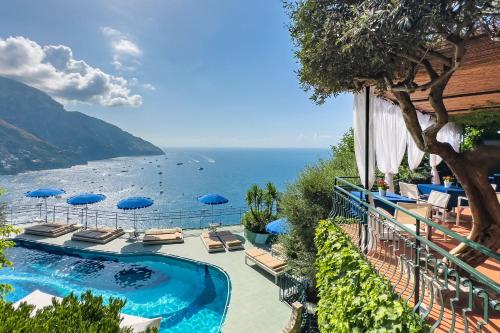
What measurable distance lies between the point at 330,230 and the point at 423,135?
8.07 ft

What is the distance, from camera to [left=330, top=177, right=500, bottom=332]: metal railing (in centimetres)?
248

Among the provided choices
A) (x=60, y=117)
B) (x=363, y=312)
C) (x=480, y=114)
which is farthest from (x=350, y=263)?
(x=60, y=117)

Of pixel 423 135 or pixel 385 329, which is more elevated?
pixel 423 135

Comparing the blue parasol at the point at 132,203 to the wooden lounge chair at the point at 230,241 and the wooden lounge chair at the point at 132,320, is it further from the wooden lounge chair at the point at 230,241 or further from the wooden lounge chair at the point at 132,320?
the wooden lounge chair at the point at 132,320

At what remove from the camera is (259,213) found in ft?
57.2

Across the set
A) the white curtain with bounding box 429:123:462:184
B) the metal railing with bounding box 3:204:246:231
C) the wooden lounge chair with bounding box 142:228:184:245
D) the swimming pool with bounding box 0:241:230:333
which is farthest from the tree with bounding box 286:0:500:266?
the metal railing with bounding box 3:204:246:231

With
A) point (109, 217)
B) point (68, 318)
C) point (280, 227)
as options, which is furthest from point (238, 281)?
point (109, 217)

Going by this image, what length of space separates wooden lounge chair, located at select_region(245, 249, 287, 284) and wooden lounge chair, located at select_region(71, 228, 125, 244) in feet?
29.3

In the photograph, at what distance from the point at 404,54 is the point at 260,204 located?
15445mm

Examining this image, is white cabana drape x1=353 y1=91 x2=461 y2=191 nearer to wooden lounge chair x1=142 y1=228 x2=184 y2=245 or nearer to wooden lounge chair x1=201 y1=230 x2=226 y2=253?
wooden lounge chair x1=201 y1=230 x2=226 y2=253

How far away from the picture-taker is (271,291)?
1066 centimetres

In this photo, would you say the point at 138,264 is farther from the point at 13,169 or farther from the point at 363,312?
the point at 13,169

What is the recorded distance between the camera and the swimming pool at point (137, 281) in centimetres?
1002

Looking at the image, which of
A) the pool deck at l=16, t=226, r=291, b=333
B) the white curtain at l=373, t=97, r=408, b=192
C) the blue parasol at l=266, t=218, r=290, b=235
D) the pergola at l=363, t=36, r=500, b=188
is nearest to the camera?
the pergola at l=363, t=36, r=500, b=188
